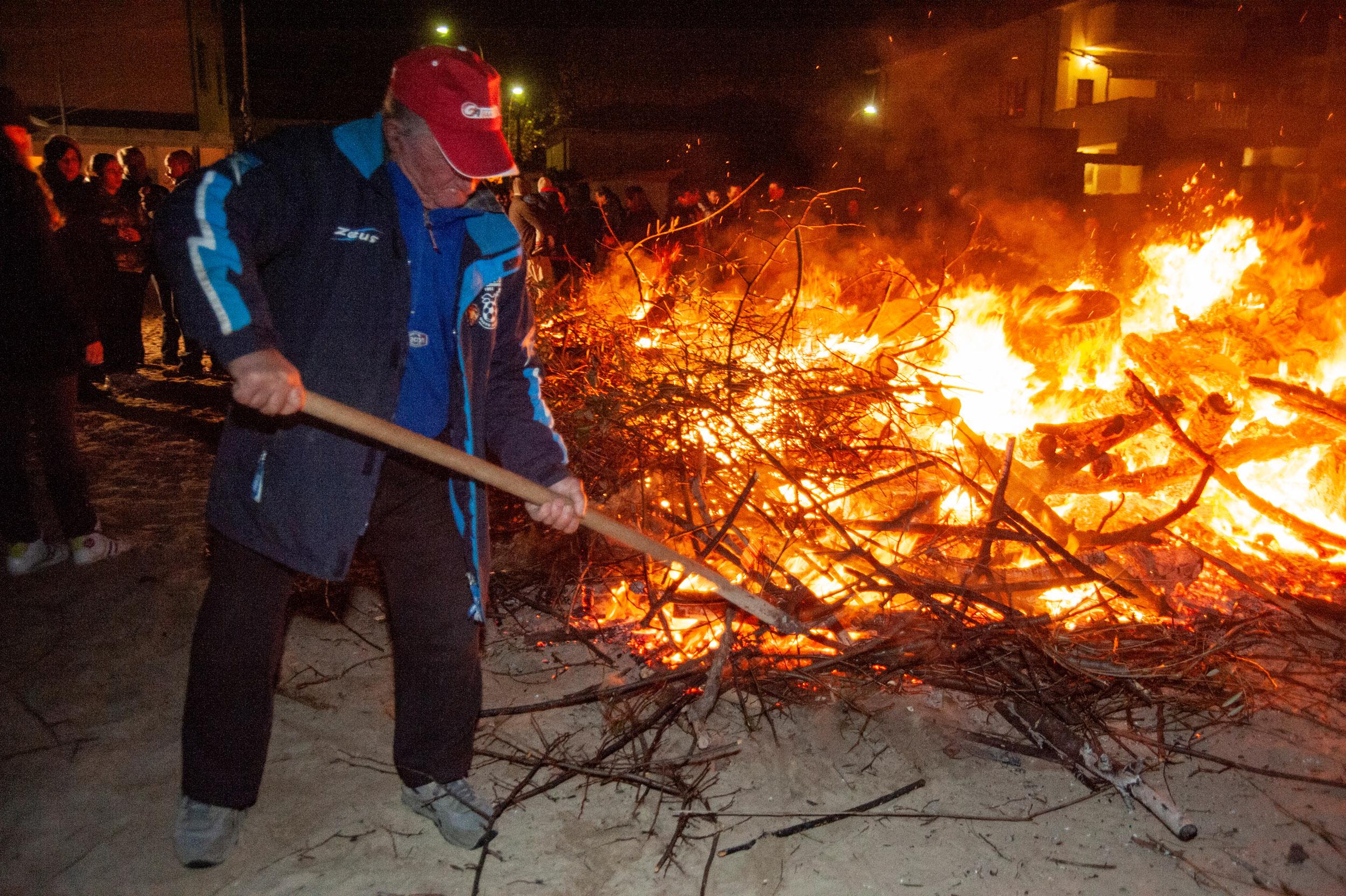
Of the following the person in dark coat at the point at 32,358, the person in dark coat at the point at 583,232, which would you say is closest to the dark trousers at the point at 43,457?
the person in dark coat at the point at 32,358

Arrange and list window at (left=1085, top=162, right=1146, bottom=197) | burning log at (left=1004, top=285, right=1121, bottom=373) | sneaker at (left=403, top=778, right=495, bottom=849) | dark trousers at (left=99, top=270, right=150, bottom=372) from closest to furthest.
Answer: sneaker at (left=403, top=778, right=495, bottom=849) < burning log at (left=1004, top=285, right=1121, bottom=373) < dark trousers at (left=99, top=270, right=150, bottom=372) < window at (left=1085, top=162, right=1146, bottom=197)

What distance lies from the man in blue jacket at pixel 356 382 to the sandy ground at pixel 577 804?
0.67 ft

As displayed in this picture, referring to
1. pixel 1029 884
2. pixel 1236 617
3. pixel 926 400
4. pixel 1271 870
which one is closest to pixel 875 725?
pixel 1029 884

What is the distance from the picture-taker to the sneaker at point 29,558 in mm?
4352

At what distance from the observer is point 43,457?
429cm

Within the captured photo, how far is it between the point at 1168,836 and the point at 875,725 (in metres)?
0.98

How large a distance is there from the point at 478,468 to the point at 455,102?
36.8 inches

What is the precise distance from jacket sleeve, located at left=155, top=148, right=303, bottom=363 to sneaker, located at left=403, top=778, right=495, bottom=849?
4.80 feet

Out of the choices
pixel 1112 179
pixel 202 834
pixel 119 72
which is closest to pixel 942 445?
pixel 202 834

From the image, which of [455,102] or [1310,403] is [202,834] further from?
[1310,403]

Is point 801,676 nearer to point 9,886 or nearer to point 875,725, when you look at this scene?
point 875,725

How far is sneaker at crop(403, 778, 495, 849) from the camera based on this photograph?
2.72 metres

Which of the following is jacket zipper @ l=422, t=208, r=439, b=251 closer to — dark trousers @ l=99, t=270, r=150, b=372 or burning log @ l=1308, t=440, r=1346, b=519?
burning log @ l=1308, t=440, r=1346, b=519

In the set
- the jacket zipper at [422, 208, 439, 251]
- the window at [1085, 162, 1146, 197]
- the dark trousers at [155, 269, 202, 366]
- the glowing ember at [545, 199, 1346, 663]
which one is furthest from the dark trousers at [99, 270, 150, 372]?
the window at [1085, 162, 1146, 197]
